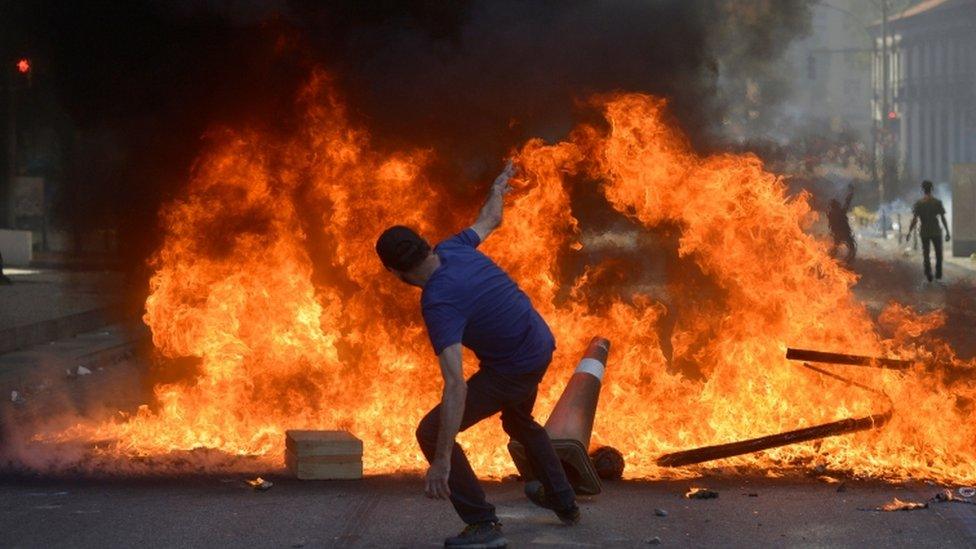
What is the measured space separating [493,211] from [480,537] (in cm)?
164

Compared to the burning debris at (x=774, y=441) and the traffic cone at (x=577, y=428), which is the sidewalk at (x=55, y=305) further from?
the burning debris at (x=774, y=441)

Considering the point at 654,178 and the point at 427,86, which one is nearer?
the point at 654,178

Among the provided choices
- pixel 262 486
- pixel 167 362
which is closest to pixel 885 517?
pixel 262 486

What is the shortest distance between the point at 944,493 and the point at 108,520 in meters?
4.08

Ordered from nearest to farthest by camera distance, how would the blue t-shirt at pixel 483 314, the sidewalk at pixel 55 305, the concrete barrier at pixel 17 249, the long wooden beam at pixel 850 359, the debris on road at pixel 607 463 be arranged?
the blue t-shirt at pixel 483 314, the debris on road at pixel 607 463, the long wooden beam at pixel 850 359, the sidewalk at pixel 55 305, the concrete barrier at pixel 17 249

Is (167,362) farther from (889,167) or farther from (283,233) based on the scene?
(889,167)

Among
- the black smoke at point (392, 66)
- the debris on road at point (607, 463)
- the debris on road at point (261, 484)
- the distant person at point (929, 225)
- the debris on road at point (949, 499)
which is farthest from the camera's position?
the distant person at point (929, 225)

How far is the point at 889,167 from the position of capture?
57875 mm

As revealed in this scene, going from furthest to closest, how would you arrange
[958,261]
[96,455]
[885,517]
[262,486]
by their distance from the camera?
[958,261]
[96,455]
[262,486]
[885,517]

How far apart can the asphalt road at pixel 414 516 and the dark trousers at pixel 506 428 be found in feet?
0.78

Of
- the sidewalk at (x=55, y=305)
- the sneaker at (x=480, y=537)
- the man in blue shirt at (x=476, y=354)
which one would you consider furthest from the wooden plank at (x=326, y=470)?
the sidewalk at (x=55, y=305)

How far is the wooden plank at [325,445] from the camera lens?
24.1ft

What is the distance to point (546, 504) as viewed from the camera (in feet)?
20.5

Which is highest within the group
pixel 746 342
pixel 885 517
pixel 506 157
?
pixel 506 157
